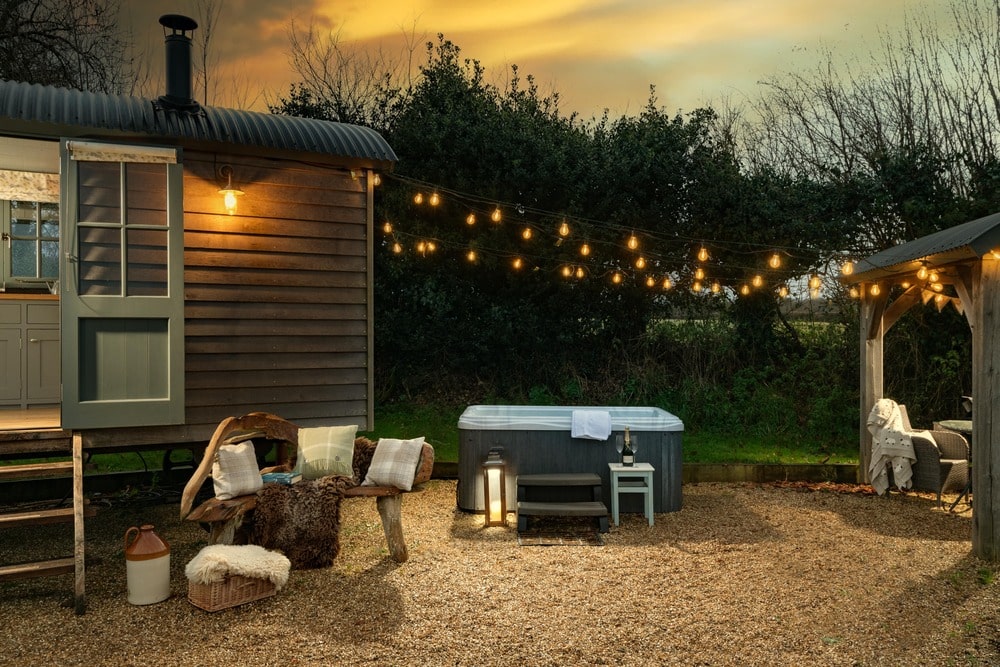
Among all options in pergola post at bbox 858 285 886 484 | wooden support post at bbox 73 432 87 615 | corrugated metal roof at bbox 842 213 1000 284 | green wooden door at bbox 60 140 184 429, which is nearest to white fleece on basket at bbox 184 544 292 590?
wooden support post at bbox 73 432 87 615

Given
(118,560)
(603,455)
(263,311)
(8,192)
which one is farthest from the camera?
(603,455)

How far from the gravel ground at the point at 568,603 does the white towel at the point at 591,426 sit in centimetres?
82

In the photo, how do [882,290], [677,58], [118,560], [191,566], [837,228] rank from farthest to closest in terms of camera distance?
1. [677,58]
2. [837,228]
3. [882,290]
4. [118,560]
5. [191,566]

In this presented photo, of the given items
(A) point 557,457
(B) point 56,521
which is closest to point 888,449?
(A) point 557,457

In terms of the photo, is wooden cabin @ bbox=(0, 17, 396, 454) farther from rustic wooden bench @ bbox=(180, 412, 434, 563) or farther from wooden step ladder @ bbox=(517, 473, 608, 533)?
wooden step ladder @ bbox=(517, 473, 608, 533)

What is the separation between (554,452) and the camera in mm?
6113

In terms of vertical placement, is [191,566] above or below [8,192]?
below

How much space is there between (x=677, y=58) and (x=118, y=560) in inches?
403

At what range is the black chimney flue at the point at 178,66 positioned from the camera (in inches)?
191

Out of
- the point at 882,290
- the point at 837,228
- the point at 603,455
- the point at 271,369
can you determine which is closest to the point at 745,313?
the point at 837,228

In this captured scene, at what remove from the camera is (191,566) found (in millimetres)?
3805

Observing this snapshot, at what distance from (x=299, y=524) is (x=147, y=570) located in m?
0.95

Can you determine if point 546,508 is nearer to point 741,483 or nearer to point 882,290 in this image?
point 741,483

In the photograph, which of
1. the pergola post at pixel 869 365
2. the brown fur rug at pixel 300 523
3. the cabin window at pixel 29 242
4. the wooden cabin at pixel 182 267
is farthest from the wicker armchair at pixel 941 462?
the cabin window at pixel 29 242
